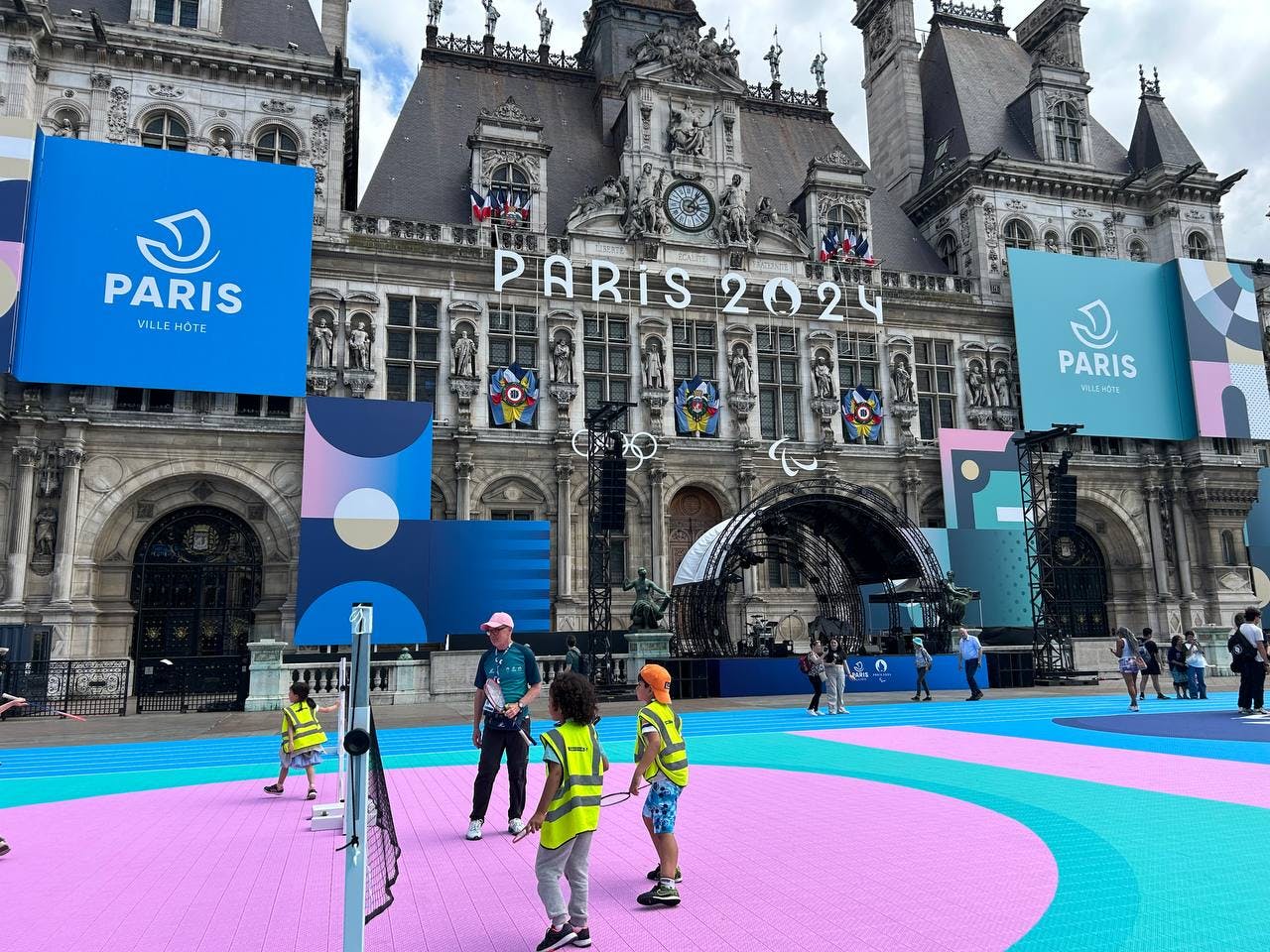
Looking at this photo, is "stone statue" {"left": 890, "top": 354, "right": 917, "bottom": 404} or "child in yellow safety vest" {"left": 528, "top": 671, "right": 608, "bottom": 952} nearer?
"child in yellow safety vest" {"left": 528, "top": 671, "right": 608, "bottom": 952}

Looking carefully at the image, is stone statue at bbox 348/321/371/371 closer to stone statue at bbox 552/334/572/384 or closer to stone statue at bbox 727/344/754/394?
stone statue at bbox 552/334/572/384

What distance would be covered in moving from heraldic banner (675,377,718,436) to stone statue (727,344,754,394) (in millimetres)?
1021

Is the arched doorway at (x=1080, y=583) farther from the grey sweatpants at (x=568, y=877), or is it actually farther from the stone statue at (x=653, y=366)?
the grey sweatpants at (x=568, y=877)

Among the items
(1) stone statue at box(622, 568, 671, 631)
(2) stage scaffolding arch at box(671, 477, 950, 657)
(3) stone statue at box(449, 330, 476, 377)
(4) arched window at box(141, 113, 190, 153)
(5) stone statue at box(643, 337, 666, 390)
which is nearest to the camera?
(1) stone statue at box(622, 568, 671, 631)

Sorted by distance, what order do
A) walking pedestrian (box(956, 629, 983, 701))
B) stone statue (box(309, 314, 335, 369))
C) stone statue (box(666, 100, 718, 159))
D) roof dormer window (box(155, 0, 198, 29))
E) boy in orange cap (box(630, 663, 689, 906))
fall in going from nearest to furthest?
boy in orange cap (box(630, 663, 689, 906))
walking pedestrian (box(956, 629, 983, 701))
stone statue (box(309, 314, 335, 369))
roof dormer window (box(155, 0, 198, 29))
stone statue (box(666, 100, 718, 159))

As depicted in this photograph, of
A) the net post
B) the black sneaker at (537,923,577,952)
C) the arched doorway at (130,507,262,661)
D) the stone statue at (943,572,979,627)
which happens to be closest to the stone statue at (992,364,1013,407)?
the stone statue at (943,572,979,627)

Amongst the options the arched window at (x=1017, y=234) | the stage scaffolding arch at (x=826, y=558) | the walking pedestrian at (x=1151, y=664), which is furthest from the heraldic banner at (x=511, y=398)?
the arched window at (x=1017, y=234)

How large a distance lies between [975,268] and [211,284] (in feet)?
94.9

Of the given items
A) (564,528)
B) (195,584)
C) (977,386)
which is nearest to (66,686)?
(195,584)

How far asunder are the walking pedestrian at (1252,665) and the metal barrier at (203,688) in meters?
21.2

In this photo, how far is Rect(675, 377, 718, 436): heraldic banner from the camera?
3328 centimetres

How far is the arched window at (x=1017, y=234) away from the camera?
39.7m

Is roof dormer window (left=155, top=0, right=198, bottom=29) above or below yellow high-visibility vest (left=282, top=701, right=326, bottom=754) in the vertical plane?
above

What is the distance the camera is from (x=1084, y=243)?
41.2m
